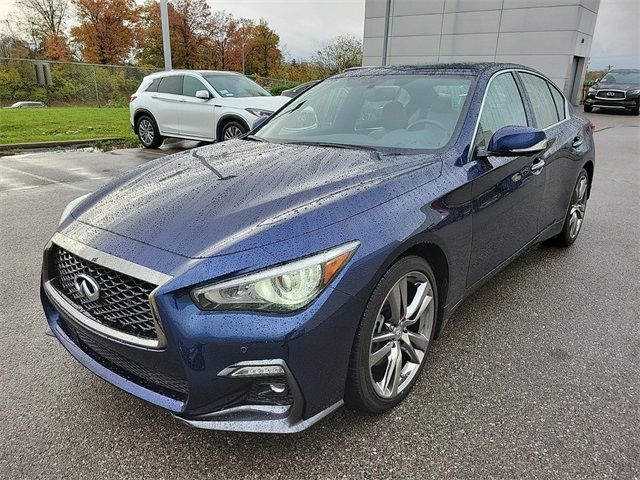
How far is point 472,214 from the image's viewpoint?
253 cm

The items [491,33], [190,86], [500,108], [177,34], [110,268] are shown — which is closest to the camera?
[110,268]

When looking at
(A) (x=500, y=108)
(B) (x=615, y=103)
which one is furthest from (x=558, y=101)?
(B) (x=615, y=103)

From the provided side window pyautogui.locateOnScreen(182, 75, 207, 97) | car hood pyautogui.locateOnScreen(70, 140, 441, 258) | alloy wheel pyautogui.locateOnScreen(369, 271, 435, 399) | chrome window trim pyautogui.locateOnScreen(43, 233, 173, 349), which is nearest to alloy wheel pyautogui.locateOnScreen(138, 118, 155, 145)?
side window pyautogui.locateOnScreen(182, 75, 207, 97)

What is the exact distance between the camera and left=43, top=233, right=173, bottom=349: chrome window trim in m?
1.71

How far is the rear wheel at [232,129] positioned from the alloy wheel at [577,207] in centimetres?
613

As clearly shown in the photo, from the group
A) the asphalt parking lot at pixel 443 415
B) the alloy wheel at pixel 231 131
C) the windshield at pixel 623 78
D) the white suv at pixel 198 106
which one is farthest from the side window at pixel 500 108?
the windshield at pixel 623 78

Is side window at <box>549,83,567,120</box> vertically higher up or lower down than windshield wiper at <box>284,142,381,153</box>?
higher up

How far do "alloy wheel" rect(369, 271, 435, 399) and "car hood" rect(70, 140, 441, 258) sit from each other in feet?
1.46

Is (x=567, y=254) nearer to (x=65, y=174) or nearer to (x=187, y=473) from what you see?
(x=187, y=473)

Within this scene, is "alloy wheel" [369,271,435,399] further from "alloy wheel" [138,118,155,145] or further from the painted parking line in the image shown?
"alloy wheel" [138,118,155,145]

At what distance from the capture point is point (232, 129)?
9273 mm

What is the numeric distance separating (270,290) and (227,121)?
8140mm

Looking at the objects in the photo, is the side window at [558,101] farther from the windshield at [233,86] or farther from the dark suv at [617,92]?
the dark suv at [617,92]

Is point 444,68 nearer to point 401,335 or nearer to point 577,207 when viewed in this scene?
point 401,335
